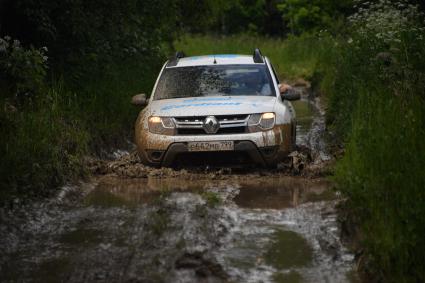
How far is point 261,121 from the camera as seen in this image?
1175cm

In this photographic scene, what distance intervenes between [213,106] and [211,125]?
33cm

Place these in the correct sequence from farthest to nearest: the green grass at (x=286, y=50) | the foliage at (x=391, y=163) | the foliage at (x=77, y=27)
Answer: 1. the green grass at (x=286, y=50)
2. the foliage at (x=77, y=27)
3. the foliage at (x=391, y=163)

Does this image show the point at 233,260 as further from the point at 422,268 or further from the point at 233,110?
the point at 233,110

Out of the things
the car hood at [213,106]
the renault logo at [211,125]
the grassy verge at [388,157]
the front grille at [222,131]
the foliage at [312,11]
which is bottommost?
the foliage at [312,11]

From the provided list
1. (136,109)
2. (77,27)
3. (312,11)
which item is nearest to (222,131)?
(77,27)

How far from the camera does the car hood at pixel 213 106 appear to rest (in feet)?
38.5

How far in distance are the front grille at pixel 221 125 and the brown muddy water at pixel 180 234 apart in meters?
0.59

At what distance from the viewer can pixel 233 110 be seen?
11727 mm

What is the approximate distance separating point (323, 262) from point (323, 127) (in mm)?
11054

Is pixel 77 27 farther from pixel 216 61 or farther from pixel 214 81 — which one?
pixel 214 81

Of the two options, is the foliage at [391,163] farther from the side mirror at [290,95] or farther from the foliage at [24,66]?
the foliage at [24,66]

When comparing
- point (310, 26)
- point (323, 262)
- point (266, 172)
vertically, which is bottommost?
point (310, 26)

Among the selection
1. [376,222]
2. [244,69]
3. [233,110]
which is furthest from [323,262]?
[244,69]

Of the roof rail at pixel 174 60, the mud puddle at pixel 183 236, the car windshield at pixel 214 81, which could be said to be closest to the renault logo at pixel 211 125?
the mud puddle at pixel 183 236
